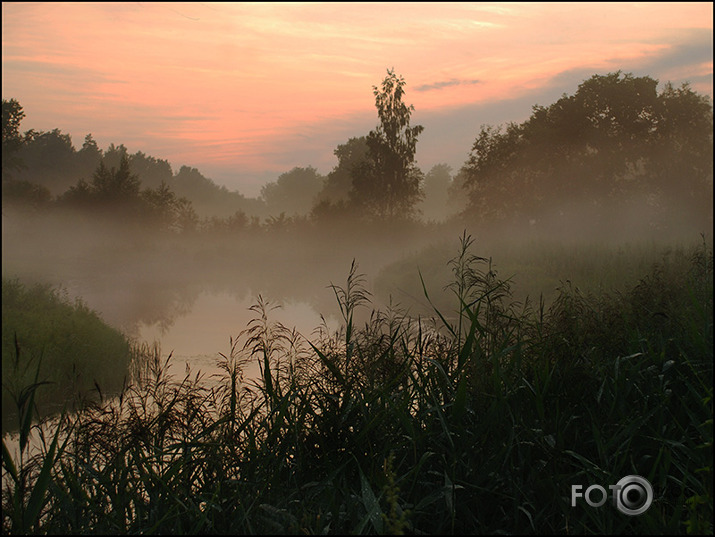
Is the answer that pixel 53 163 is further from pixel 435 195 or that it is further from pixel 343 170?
pixel 435 195

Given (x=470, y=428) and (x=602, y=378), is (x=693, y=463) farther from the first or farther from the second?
(x=470, y=428)

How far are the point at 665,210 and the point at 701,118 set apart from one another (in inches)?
203

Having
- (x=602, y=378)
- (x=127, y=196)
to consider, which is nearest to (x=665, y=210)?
(x=602, y=378)

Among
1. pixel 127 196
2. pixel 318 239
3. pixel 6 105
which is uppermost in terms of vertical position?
pixel 6 105

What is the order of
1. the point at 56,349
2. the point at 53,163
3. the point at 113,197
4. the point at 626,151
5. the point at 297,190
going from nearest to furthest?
the point at 56,349
the point at 626,151
the point at 113,197
the point at 53,163
the point at 297,190

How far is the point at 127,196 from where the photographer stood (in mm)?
34094

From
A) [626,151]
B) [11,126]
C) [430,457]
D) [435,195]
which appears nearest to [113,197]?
[11,126]

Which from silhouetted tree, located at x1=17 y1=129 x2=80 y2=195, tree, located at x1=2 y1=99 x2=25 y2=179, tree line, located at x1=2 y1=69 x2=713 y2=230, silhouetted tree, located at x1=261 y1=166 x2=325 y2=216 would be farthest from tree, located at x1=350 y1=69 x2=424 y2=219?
silhouetted tree, located at x1=261 y1=166 x2=325 y2=216

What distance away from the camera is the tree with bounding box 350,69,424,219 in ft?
127

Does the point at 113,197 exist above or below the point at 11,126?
below

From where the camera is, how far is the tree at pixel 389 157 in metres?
38.6

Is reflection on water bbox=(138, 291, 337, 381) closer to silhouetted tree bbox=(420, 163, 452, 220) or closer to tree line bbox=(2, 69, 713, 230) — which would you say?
tree line bbox=(2, 69, 713, 230)

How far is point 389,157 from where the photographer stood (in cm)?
3841

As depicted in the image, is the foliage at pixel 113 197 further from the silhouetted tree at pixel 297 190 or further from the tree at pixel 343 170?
the silhouetted tree at pixel 297 190
